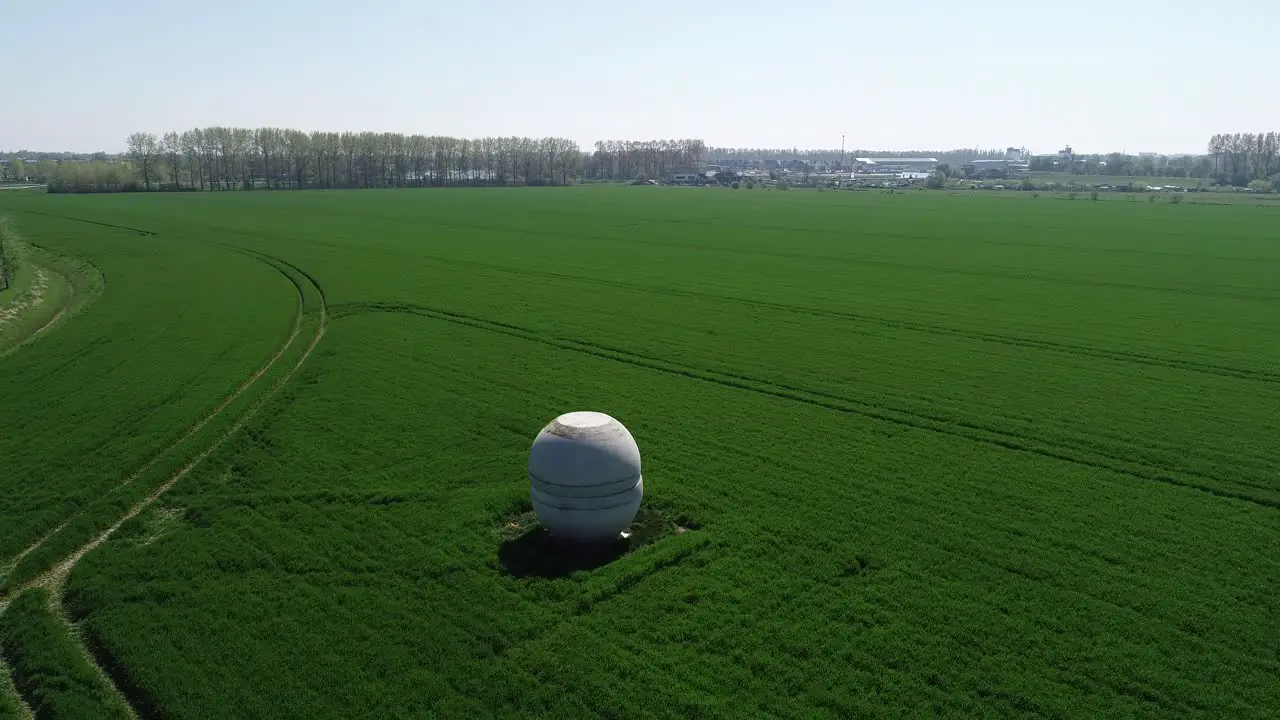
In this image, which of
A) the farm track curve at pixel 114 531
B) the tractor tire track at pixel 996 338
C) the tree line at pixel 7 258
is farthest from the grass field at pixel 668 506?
the tree line at pixel 7 258

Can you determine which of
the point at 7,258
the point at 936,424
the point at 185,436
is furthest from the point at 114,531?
the point at 7,258

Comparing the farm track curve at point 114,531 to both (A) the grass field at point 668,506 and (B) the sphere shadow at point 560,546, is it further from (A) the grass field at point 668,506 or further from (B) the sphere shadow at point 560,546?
(B) the sphere shadow at point 560,546

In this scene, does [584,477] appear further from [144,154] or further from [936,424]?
[144,154]

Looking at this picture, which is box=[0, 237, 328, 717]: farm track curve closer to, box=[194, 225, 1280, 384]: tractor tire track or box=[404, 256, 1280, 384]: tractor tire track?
box=[194, 225, 1280, 384]: tractor tire track

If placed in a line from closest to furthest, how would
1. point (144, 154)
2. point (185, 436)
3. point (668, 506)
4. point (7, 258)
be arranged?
point (668, 506) < point (185, 436) < point (7, 258) < point (144, 154)

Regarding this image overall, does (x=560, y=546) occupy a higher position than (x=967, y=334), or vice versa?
(x=967, y=334)

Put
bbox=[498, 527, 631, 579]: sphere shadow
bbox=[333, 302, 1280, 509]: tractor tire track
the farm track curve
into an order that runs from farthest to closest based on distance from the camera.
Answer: bbox=[333, 302, 1280, 509]: tractor tire track → bbox=[498, 527, 631, 579]: sphere shadow → the farm track curve

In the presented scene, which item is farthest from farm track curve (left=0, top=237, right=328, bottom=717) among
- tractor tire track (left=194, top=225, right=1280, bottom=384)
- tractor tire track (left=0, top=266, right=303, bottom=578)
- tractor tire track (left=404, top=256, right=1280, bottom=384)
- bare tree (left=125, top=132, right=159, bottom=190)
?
bare tree (left=125, top=132, right=159, bottom=190)

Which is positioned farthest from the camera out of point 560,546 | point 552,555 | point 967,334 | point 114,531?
point 967,334
